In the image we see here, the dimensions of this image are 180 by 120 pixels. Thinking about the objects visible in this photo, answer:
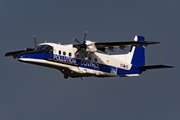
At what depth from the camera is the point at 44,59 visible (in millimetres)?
36719

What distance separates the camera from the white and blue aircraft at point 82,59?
36844 millimetres

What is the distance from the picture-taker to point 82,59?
126 ft

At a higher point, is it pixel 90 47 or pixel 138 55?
pixel 90 47

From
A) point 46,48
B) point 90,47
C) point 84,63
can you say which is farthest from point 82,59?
point 46,48

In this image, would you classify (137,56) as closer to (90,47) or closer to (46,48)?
(90,47)

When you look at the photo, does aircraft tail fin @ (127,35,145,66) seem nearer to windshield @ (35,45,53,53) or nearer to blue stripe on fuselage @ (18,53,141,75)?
blue stripe on fuselage @ (18,53,141,75)

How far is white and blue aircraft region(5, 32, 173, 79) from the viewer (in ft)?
121

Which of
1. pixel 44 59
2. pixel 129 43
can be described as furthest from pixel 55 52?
pixel 129 43

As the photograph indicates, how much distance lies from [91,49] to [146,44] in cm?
420

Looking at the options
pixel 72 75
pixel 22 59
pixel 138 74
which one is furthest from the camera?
pixel 138 74

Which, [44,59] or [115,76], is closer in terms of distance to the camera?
[44,59]

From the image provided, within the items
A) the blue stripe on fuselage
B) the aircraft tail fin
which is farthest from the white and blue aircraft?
the aircraft tail fin

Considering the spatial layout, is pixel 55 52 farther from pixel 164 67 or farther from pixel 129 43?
pixel 164 67

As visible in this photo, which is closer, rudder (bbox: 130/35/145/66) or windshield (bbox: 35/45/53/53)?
windshield (bbox: 35/45/53/53)
